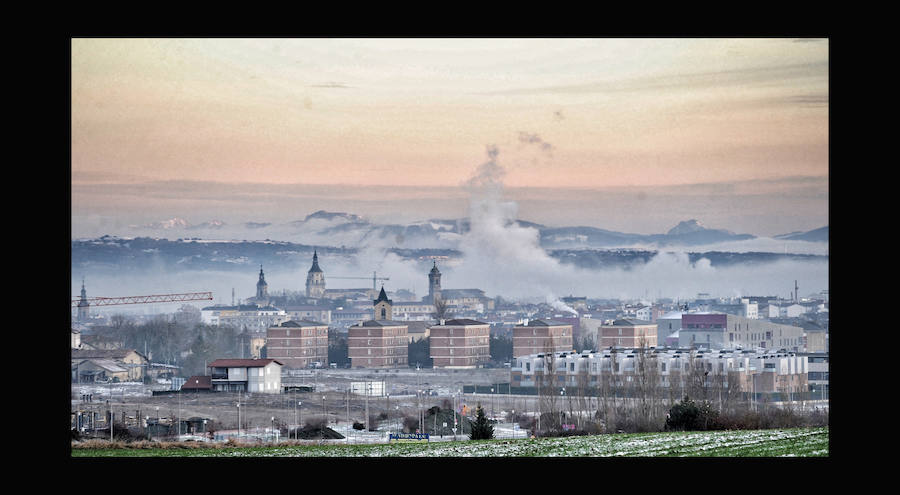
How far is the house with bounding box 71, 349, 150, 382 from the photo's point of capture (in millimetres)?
69312

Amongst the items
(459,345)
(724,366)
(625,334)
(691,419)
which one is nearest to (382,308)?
(459,345)

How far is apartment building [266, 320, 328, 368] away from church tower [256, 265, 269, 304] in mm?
46039

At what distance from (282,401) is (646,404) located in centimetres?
2088

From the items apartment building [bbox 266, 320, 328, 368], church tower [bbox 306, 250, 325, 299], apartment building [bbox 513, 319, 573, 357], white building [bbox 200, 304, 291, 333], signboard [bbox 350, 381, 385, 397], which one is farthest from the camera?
church tower [bbox 306, 250, 325, 299]

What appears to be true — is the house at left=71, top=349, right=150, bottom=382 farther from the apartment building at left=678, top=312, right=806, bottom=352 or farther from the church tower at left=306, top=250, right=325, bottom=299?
the church tower at left=306, top=250, right=325, bottom=299

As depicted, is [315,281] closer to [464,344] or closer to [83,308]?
[83,308]

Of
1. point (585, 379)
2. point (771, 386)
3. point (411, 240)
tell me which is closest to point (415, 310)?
point (411, 240)

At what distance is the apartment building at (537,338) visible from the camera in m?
80.7

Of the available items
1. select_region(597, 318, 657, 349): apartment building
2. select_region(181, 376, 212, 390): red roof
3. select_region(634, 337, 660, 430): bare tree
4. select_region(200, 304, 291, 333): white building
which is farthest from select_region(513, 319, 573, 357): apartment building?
select_region(634, 337, 660, 430): bare tree

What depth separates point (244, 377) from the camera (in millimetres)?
53938

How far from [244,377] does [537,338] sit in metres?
30.5

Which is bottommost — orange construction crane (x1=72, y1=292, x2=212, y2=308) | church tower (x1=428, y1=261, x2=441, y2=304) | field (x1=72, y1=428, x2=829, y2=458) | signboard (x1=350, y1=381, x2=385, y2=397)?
signboard (x1=350, y1=381, x2=385, y2=397)

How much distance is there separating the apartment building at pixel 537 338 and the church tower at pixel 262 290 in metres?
52.9
